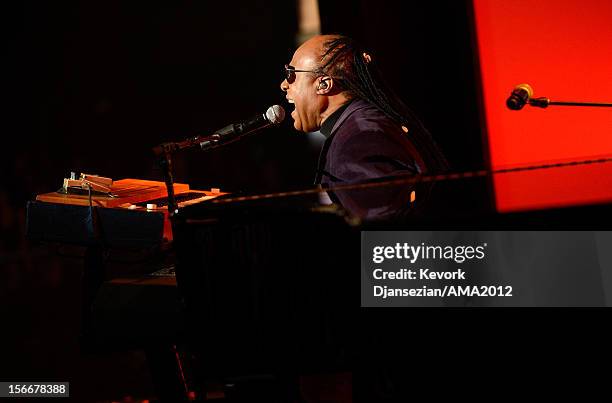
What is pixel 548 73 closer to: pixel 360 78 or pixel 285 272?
pixel 360 78

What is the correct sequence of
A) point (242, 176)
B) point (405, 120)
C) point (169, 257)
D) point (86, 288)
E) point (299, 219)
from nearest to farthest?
point (299, 219)
point (86, 288)
point (405, 120)
point (169, 257)
point (242, 176)

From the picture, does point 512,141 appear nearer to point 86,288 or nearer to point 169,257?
point 169,257

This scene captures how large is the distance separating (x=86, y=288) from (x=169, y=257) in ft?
1.46

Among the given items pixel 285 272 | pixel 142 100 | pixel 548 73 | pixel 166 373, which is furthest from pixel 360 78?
pixel 142 100

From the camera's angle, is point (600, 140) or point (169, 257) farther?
point (600, 140)

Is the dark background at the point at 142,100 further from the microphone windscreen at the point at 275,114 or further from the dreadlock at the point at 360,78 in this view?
the microphone windscreen at the point at 275,114

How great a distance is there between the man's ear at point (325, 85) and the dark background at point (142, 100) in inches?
51.0

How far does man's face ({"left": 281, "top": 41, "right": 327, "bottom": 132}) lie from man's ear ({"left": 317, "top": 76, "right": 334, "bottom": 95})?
16 millimetres

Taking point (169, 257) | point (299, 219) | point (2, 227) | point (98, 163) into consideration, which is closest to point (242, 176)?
point (98, 163)

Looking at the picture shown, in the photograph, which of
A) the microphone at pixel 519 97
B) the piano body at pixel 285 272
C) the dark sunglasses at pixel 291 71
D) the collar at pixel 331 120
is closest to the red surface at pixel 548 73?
the microphone at pixel 519 97

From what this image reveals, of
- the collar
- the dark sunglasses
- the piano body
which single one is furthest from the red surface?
the piano body

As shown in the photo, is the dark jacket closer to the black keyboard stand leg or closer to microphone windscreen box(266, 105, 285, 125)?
microphone windscreen box(266, 105, 285, 125)

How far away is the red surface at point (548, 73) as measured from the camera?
14.1 feet

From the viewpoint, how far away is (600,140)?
14.2 feet
